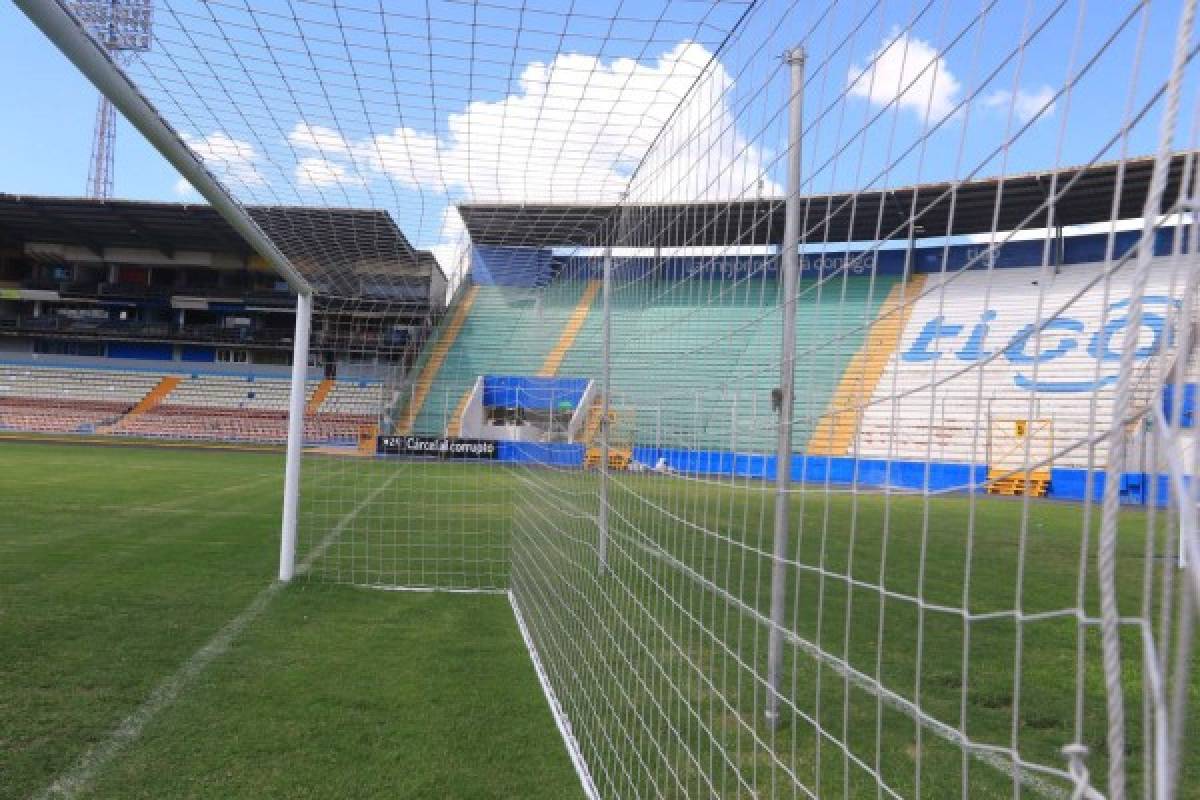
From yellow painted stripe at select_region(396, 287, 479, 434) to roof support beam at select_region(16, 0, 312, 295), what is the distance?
278 centimetres

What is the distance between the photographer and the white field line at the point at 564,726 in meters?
2.99

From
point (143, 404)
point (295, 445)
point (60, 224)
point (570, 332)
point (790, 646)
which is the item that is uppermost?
point (60, 224)

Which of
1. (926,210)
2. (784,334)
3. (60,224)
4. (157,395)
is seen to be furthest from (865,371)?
(157,395)

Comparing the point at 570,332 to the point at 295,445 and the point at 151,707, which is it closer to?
the point at 295,445

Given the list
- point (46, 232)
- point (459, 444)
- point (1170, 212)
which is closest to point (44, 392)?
point (46, 232)

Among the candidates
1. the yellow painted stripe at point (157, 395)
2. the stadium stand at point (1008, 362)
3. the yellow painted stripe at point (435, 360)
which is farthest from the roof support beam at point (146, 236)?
the stadium stand at point (1008, 362)

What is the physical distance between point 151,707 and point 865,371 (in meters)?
3.41

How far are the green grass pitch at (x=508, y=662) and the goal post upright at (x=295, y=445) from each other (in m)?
0.25

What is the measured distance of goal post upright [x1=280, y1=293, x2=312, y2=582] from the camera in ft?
20.6

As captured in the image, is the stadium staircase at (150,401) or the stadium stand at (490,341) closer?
the stadium stand at (490,341)

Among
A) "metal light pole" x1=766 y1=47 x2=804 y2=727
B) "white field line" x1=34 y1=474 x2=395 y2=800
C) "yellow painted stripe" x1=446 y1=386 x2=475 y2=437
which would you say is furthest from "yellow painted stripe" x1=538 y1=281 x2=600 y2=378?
"yellow painted stripe" x1=446 y1=386 x2=475 y2=437

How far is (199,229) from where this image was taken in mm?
25344

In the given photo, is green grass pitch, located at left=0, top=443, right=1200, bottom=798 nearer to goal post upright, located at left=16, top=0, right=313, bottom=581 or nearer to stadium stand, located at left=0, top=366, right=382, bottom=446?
goal post upright, located at left=16, top=0, right=313, bottom=581

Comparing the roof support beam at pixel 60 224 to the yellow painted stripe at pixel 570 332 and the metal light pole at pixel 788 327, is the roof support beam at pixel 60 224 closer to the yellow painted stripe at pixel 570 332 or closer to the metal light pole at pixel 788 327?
the yellow painted stripe at pixel 570 332
